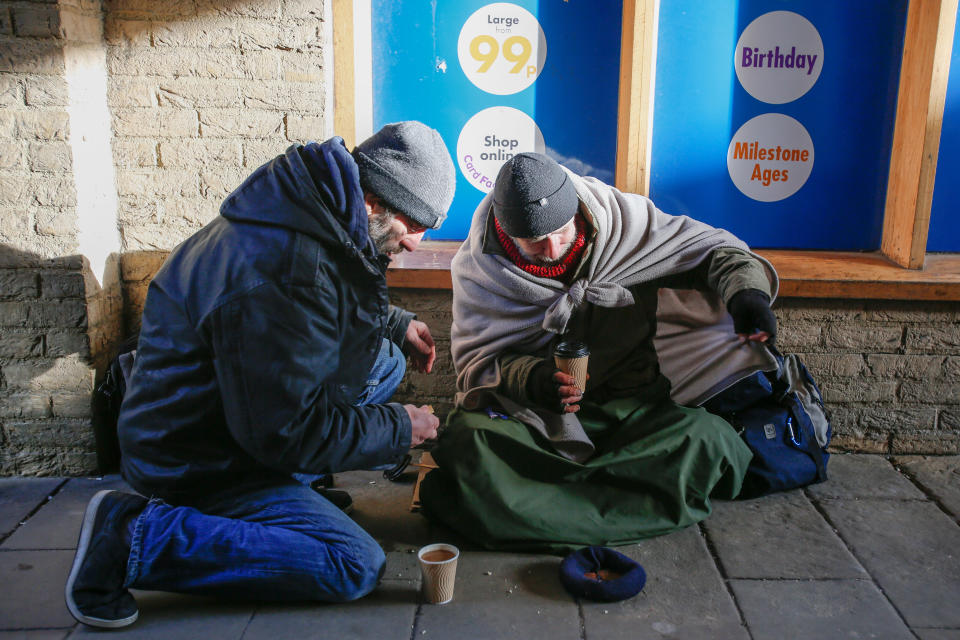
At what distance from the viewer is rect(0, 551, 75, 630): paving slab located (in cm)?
247

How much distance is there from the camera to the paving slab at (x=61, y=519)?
2938 mm

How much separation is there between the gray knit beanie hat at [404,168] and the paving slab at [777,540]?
1.66m

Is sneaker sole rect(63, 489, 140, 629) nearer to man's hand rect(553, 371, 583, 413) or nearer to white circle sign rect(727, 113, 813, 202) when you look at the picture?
man's hand rect(553, 371, 583, 413)

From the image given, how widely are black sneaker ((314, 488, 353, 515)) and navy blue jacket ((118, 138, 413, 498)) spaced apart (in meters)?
0.71

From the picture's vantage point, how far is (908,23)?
3758 millimetres

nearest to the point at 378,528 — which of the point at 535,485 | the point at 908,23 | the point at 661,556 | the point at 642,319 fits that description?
the point at 535,485

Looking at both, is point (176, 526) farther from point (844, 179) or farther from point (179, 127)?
point (844, 179)

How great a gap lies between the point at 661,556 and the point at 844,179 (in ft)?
7.23

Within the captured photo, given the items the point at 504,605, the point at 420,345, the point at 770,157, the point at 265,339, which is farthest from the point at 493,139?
the point at 504,605

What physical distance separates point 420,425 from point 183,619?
94 centimetres

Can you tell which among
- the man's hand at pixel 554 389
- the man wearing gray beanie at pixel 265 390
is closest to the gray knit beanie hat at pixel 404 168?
the man wearing gray beanie at pixel 265 390

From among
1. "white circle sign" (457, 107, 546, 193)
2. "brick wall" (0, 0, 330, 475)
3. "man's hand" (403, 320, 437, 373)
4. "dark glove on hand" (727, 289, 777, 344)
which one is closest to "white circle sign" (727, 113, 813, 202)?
"white circle sign" (457, 107, 546, 193)

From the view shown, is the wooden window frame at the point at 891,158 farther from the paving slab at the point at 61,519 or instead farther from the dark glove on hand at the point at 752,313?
the paving slab at the point at 61,519

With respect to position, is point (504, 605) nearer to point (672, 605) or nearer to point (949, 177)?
point (672, 605)
